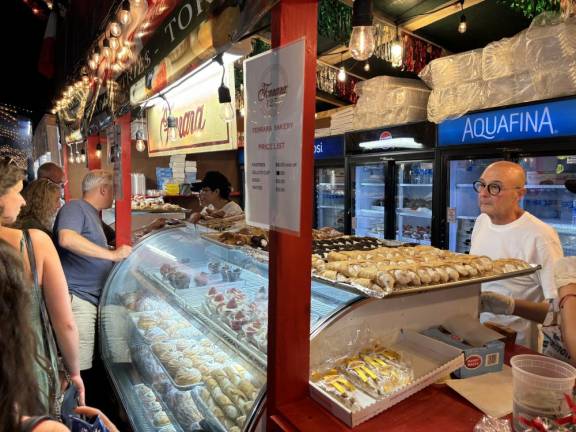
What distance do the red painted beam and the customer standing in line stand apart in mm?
220

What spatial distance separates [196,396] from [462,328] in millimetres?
1459

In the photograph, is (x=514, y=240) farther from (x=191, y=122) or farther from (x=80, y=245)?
(x=80, y=245)

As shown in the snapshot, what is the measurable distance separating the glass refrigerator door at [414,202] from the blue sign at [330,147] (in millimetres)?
1121

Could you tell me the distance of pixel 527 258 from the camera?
2.84 m

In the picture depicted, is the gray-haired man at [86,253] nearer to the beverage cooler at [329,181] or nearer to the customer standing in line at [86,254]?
the customer standing in line at [86,254]

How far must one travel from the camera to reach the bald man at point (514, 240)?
2.74 m

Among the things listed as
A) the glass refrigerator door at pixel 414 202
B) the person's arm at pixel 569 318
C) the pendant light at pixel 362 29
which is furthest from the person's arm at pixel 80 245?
the glass refrigerator door at pixel 414 202

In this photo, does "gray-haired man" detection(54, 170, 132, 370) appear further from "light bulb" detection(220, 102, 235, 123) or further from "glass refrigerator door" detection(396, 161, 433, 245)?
"glass refrigerator door" detection(396, 161, 433, 245)

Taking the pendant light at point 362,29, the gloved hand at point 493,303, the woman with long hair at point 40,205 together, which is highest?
the pendant light at point 362,29

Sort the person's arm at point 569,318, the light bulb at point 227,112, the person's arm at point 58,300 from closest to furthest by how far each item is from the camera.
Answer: the person's arm at point 569,318 < the person's arm at point 58,300 < the light bulb at point 227,112

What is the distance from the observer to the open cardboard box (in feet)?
4.30

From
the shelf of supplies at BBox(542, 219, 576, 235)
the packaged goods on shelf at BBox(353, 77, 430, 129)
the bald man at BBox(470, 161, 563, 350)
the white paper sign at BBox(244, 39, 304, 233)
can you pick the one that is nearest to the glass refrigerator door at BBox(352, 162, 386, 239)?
the packaged goods on shelf at BBox(353, 77, 430, 129)

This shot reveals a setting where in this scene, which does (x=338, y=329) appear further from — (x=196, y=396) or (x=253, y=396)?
(x=196, y=396)

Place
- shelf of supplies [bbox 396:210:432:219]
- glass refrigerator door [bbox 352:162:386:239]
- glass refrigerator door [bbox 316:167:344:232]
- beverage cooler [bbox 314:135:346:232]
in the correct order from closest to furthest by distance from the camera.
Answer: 1. shelf of supplies [bbox 396:210:432:219]
2. glass refrigerator door [bbox 352:162:386:239]
3. beverage cooler [bbox 314:135:346:232]
4. glass refrigerator door [bbox 316:167:344:232]
